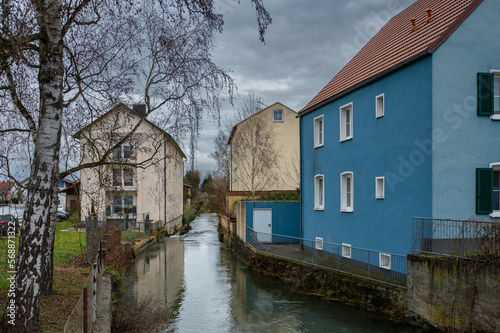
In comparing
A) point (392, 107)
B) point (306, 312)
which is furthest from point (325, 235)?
point (392, 107)

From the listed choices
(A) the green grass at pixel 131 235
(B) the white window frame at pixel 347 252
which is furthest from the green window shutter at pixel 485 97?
(A) the green grass at pixel 131 235

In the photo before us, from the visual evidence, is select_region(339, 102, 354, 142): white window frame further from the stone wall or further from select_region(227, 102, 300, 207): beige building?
select_region(227, 102, 300, 207): beige building

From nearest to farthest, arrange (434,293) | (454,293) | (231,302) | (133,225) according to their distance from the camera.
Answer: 1. (454,293)
2. (434,293)
3. (231,302)
4. (133,225)

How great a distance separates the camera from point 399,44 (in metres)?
16.1

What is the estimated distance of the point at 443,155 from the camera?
40.4 ft

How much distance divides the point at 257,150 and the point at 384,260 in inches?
881

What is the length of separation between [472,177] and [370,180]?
3905 mm

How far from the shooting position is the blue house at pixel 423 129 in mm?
12336

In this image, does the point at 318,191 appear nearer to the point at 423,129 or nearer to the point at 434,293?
the point at 423,129

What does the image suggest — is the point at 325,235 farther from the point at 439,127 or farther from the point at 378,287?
the point at 439,127

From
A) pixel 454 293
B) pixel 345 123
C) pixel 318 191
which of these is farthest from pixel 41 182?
pixel 318 191

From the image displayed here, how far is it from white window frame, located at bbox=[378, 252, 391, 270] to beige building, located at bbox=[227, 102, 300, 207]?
21.2 metres

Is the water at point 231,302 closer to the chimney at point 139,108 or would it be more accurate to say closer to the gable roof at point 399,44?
the chimney at point 139,108

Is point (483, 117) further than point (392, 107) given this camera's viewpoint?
No
